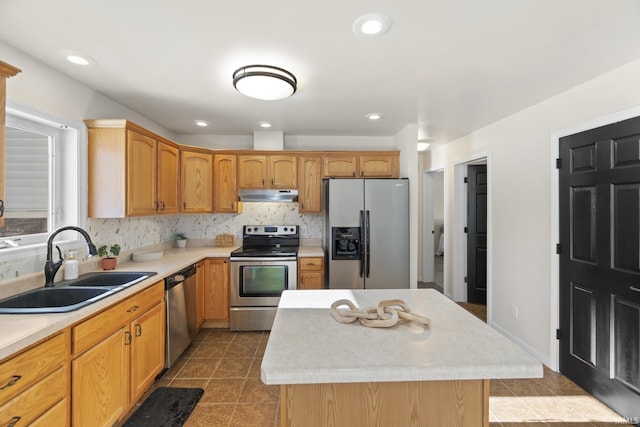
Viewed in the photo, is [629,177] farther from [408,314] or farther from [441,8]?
[408,314]

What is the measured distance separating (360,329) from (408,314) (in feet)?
0.76

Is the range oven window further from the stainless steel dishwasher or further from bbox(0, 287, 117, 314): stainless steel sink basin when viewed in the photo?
bbox(0, 287, 117, 314): stainless steel sink basin

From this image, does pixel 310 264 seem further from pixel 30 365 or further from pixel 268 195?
pixel 30 365

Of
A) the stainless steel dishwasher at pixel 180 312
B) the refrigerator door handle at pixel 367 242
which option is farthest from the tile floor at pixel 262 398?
the refrigerator door handle at pixel 367 242

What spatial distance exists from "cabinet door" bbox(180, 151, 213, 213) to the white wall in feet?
11.2

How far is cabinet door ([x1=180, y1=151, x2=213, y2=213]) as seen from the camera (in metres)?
3.48

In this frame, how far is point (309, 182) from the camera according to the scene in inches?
150

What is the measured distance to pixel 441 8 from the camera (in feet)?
4.70

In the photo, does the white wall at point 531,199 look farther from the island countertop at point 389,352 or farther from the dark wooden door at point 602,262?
the island countertop at point 389,352

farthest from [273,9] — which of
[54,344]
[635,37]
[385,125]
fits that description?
[385,125]

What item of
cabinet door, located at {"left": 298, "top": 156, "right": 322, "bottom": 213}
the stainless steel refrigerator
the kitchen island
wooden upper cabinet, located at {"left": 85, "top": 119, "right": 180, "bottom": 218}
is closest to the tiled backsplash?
cabinet door, located at {"left": 298, "top": 156, "right": 322, "bottom": 213}

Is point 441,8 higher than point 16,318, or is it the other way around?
point 441,8

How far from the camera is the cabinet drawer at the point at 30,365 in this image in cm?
116

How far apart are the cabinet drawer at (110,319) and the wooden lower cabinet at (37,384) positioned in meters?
0.08
